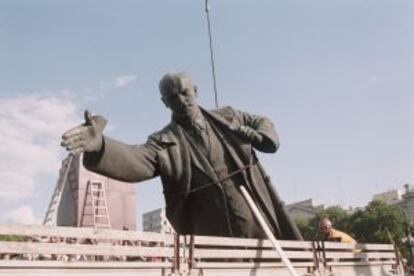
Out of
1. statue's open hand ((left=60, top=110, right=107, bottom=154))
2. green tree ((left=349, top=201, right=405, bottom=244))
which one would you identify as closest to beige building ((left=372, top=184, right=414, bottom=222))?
green tree ((left=349, top=201, right=405, bottom=244))

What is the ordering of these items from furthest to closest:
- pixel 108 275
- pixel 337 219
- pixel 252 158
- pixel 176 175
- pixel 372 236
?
pixel 337 219 → pixel 372 236 → pixel 252 158 → pixel 176 175 → pixel 108 275

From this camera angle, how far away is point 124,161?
20.3ft

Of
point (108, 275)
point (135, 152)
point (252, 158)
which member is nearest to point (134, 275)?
point (108, 275)

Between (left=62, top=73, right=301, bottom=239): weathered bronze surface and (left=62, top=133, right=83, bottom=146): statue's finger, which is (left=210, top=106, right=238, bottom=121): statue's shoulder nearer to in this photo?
(left=62, top=73, right=301, bottom=239): weathered bronze surface

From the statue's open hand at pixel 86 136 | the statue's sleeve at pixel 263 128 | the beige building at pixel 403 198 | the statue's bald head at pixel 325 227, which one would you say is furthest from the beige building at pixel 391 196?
the statue's open hand at pixel 86 136

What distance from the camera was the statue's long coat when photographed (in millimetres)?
6168

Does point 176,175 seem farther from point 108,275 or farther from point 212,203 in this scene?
point 108,275

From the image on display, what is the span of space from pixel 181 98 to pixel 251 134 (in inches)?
37.2

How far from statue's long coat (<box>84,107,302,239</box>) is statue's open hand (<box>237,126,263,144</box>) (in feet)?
0.19

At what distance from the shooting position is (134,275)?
179 inches

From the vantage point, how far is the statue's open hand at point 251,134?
24.2 ft

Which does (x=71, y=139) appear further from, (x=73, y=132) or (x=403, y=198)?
(x=403, y=198)

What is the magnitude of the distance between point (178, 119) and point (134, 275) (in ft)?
9.71

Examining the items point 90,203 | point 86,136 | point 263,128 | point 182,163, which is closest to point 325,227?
point 263,128
